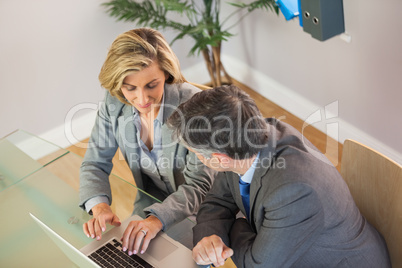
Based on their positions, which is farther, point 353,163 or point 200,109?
point 353,163

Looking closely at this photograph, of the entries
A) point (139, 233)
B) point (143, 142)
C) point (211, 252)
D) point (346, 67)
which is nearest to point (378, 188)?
point (211, 252)

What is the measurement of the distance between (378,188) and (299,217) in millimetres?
426

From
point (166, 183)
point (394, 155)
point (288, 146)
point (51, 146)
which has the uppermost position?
point (288, 146)

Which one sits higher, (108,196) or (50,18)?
(50,18)

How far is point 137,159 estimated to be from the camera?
7.50 ft

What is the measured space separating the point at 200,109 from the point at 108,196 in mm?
715

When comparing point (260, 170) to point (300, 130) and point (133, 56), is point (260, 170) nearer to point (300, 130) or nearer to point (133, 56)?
point (133, 56)

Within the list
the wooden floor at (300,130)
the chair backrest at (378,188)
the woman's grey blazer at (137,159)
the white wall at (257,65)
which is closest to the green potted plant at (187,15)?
the white wall at (257,65)

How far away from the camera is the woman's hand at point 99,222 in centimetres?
194

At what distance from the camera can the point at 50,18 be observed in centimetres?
354

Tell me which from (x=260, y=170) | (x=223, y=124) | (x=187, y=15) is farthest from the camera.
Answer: (x=187, y=15)

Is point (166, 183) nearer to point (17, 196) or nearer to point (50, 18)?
point (17, 196)

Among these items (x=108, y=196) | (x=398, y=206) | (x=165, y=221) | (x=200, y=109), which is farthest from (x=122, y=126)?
(x=398, y=206)

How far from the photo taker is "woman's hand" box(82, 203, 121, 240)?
76.3 inches
